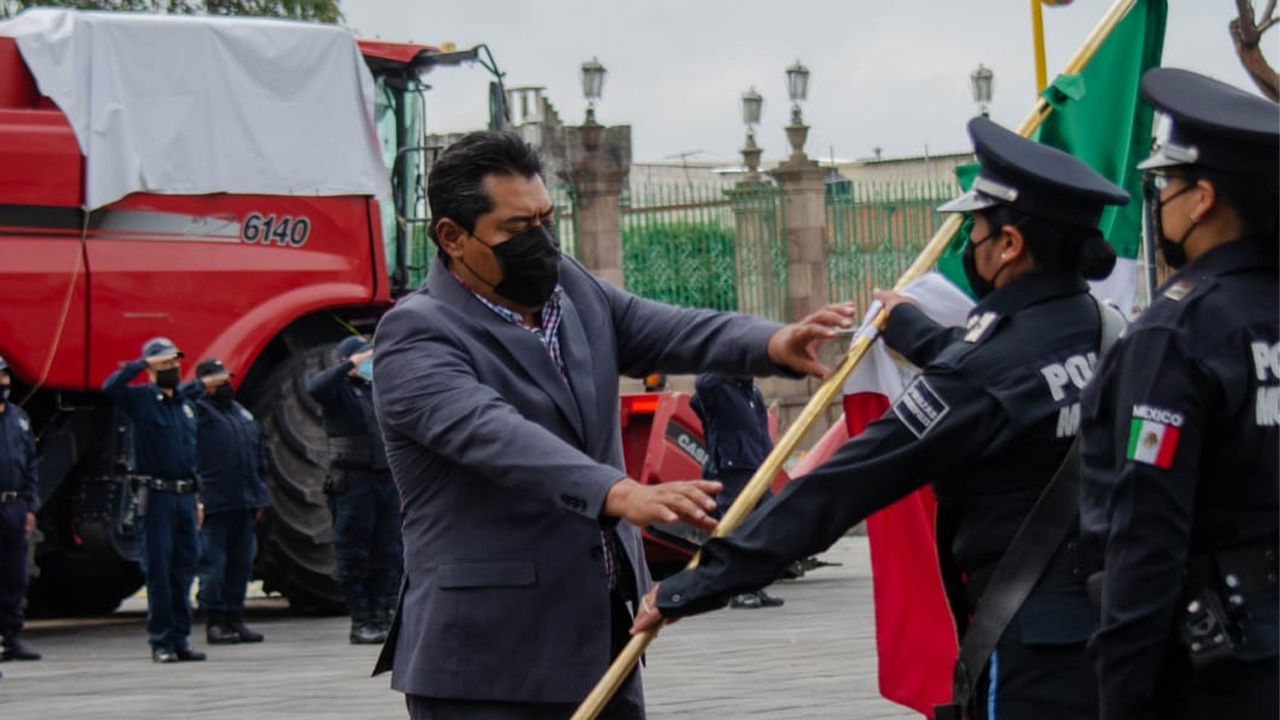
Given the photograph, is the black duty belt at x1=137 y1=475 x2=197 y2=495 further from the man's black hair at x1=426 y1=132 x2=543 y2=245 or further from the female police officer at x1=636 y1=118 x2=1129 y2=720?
the female police officer at x1=636 y1=118 x2=1129 y2=720

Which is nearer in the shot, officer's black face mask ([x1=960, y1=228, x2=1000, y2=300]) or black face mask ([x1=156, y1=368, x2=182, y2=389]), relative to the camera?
officer's black face mask ([x1=960, y1=228, x2=1000, y2=300])

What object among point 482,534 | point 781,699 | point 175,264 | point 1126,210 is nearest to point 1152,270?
point 781,699

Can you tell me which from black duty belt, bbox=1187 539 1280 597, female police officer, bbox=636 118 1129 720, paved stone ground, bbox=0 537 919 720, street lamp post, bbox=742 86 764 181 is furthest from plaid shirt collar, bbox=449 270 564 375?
street lamp post, bbox=742 86 764 181

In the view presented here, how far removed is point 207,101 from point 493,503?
10.0 meters

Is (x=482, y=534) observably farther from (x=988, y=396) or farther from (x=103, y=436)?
(x=103, y=436)

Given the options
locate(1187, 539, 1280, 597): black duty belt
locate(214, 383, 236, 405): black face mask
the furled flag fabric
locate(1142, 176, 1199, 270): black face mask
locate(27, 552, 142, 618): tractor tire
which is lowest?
locate(27, 552, 142, 618): tractor tire

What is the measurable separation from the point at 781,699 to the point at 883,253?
18.6 metres

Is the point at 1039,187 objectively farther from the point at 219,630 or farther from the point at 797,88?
the point at 797,88

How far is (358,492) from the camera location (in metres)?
13.3

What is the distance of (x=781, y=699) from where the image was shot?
31.6 feet

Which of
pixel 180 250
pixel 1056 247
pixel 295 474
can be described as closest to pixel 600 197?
pixel 295 474

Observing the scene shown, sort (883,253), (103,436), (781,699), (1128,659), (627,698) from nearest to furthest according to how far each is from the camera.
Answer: (1128,659) < (627,698) < (781,699) < (103,436) < (883,253)

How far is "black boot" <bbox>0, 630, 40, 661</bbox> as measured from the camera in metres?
12.8

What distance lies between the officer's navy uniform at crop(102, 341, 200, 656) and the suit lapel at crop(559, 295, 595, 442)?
8157 mm
